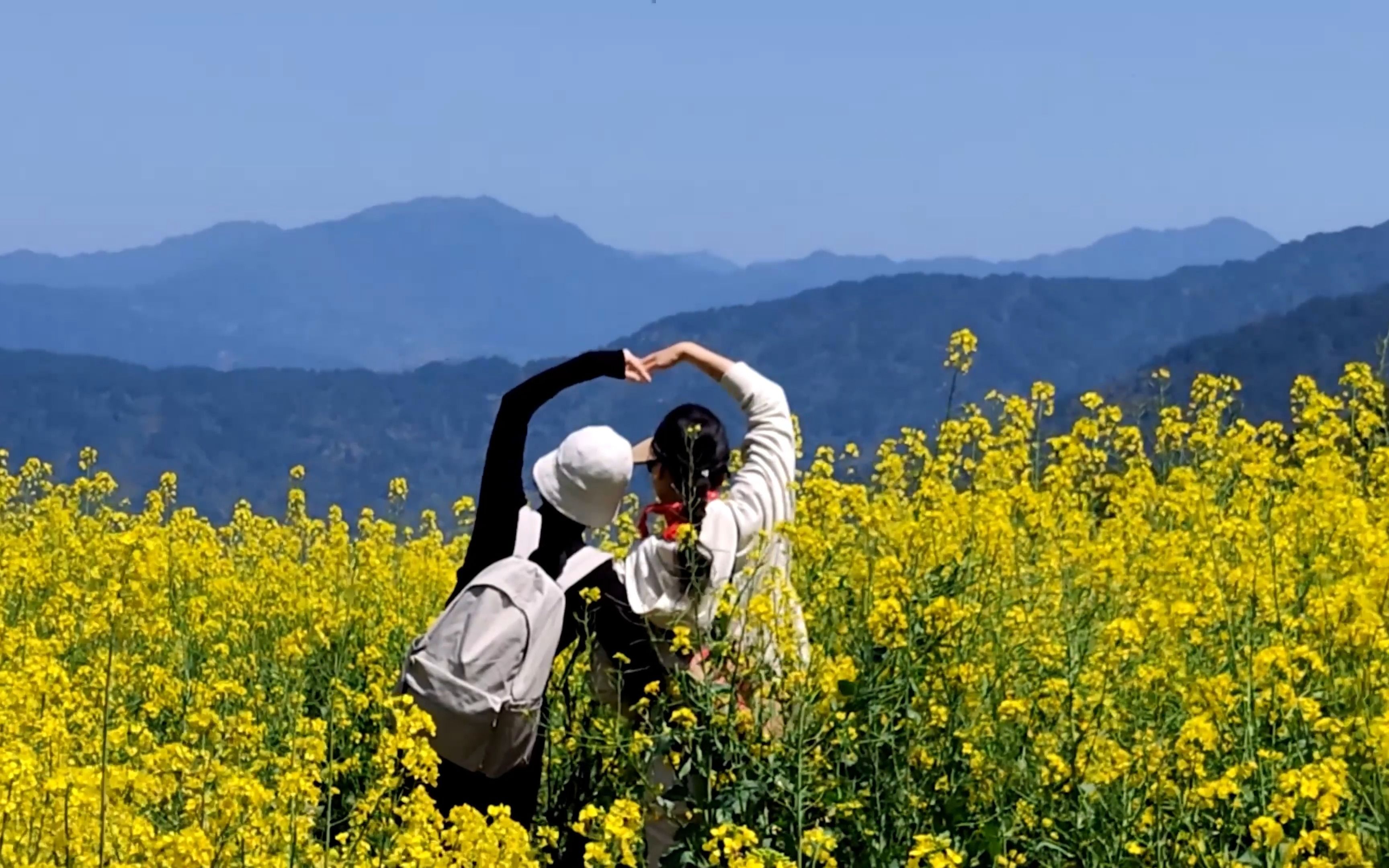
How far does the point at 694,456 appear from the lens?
3826 millimetres

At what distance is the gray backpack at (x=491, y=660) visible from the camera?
12.4 feet

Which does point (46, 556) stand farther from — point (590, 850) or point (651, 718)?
point (590, 850)

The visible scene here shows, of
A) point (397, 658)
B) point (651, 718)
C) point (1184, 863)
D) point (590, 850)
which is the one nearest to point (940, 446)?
point (397, 658)

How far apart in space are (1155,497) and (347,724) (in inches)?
117

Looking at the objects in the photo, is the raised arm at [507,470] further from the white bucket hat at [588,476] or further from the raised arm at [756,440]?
the raised arm at [756,440]

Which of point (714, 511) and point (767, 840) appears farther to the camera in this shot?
point (714, 511)

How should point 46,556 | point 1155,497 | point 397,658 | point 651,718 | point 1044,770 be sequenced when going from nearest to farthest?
point 1044,770 → point 651,718 → point 397,658 → point 1155,497 → point 46,556

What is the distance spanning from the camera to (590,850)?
2.86 m

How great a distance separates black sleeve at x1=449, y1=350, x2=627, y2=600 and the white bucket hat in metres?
0.09

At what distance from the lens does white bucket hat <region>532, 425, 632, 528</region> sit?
3.77m

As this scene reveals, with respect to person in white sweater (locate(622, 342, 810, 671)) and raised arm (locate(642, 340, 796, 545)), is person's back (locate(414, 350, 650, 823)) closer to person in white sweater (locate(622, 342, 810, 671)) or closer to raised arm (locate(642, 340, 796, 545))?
person in white sweater (locate(622, 342, 810, 671))

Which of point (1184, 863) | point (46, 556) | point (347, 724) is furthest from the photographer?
point (46, 556)

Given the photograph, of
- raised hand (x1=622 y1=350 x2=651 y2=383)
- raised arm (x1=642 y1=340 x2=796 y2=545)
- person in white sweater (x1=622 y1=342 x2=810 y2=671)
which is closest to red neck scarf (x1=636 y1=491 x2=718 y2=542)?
person in white sweater (x1=622 y1=342 x2=810 y2=671)

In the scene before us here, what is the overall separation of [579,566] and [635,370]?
0.54 m
